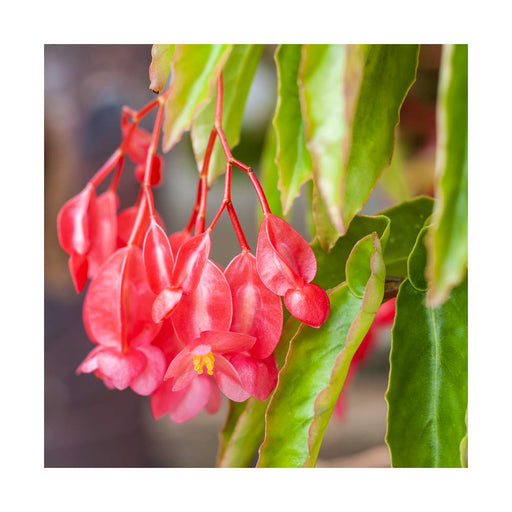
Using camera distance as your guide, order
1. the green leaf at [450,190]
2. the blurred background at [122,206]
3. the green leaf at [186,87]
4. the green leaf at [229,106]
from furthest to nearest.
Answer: the blurred background at [122,206]
the green leaf at [229,106]
the green leaf at [186,87]
the green leaf at [450,190]

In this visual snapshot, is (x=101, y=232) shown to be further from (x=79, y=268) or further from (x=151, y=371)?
(x=151, y=371)

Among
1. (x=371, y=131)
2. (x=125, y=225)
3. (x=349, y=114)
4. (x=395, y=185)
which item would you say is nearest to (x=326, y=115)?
(x=349, y=114)

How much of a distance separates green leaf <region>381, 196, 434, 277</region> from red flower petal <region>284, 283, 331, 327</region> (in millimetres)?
123

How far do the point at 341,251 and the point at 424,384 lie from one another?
172 millimetres

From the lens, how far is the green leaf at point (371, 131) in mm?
587

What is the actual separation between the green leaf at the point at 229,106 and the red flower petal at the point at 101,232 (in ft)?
0.40

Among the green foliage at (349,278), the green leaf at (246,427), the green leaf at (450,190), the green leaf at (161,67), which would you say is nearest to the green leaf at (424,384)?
the green foliage at (349,278)

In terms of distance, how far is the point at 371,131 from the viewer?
0.59 meters

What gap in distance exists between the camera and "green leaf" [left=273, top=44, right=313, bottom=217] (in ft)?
2.09

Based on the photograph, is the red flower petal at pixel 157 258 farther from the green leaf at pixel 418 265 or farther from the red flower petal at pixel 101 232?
the green leaf at pixel 418 265

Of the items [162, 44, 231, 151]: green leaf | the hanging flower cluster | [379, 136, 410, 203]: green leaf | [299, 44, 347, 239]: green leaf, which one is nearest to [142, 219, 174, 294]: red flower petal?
the hanging flower cluster

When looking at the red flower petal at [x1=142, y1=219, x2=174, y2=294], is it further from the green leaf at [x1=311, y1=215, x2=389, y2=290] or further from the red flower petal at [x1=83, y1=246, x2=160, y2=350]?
the green leaf at [x1=311, y1=215, x2=389, y2=290]
